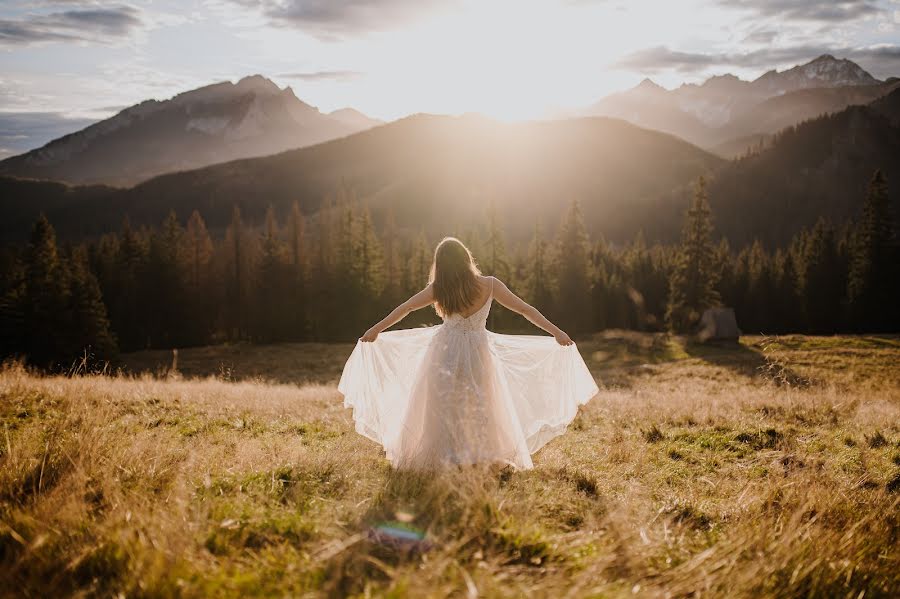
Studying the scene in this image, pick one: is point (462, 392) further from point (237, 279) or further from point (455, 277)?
point (237, 279)

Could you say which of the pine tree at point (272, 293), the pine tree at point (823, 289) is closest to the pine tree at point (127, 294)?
the pine tree at point (272, 293)

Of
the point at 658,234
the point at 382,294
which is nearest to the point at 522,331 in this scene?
the point at 382,294

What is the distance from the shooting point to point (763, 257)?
78.3m

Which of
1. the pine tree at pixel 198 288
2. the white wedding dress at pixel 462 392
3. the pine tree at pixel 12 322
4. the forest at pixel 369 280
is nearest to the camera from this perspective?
the white wedding dress at pixel 462 392

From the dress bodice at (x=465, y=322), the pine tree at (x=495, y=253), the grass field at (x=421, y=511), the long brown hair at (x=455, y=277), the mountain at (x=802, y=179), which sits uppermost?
the mountain at (x=802, y=179)

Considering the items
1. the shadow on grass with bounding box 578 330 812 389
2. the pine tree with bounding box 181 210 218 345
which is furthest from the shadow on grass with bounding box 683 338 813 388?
the pine tree with bounding box 181 210 218 345

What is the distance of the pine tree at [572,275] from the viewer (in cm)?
5909

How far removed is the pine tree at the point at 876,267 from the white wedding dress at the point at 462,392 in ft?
210

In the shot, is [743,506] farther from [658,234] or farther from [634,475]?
[658,234]

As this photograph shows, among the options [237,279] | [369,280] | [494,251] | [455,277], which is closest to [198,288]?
[237,279]

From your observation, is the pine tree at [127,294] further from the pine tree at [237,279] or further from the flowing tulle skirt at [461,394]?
the flowing tulle skirt at [461,394]

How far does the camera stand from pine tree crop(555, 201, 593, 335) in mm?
59094

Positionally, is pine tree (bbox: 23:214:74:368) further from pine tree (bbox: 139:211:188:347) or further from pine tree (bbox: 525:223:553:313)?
pine tree (bbox: 525:223:553:313)

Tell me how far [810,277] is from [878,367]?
149 feet
